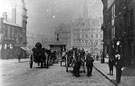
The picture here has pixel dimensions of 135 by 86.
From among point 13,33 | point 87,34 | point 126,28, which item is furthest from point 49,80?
point 13,33

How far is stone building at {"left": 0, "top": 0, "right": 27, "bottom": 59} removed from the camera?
5578 centimetres

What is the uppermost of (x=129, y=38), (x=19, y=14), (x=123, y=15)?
(x=19, y=14)

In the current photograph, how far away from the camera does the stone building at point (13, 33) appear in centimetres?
5578

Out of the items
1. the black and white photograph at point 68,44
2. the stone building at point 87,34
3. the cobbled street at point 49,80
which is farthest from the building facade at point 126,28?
the stone building at point 87,34

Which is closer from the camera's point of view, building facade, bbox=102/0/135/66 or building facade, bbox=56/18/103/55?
building facade, bbox=102/0/135/66

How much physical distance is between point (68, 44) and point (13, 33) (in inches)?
750

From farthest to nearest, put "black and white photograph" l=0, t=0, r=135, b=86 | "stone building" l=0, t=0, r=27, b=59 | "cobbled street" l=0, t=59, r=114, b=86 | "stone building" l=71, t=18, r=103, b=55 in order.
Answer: "stone building" l=0, t=0, r=27, b=59 → "stone building" l=71, t=18, r=103, b=55 → "black and white photograph" l=0, t=0, r=135, b=86 → "cobbled street" l=0, t=59, r=114, b=86

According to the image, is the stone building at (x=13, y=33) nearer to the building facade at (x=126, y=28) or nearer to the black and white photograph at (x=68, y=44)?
the black and white photograph at (x=68, y=44)

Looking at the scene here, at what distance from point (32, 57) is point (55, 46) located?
16.1 meters

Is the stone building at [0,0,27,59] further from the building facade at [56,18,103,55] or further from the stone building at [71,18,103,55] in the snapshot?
the stone building at [71,18,103,55]

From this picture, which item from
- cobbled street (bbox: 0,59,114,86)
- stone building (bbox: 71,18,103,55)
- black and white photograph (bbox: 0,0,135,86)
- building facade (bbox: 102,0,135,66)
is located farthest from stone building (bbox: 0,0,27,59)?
cobbled street (bbox: 0,59,114,86)

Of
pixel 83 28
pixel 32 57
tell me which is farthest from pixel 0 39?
pixel 32 57

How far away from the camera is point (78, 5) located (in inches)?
1249

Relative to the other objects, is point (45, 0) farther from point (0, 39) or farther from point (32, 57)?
point (0, 39)
